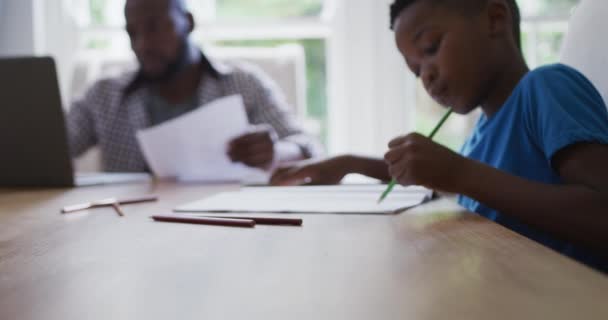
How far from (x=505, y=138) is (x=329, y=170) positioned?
0.31 meters

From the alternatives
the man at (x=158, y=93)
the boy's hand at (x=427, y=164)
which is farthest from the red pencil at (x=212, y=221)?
the man at (x=158, y=93)

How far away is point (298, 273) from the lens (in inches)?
16.0

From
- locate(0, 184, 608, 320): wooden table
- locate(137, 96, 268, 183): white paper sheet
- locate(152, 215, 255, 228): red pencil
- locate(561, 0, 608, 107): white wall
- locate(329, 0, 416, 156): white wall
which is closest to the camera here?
locate(0, 184, 608, 320): wooden table

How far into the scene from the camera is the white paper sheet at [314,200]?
0.70 meters

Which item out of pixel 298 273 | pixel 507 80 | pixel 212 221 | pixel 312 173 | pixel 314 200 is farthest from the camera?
pixel 312 173

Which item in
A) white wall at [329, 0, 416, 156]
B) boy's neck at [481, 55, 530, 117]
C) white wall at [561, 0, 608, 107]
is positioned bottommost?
white wall at [329, 0, 416, 156]

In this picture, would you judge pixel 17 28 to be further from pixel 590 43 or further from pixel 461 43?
pixel 590 43

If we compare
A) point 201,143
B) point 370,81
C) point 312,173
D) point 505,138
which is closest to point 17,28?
point 370,81

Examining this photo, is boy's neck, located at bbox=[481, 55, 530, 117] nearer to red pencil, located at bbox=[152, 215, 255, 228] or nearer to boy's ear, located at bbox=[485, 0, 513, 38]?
boy's ear, located at bbox=[485, 0, 513, 38]

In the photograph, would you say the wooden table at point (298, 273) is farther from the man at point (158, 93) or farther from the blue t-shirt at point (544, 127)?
the man at point (158, 93)

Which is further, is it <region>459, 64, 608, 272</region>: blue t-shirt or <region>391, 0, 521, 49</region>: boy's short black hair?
<region>391, 0, 521, 49</region>: boy's short black hair

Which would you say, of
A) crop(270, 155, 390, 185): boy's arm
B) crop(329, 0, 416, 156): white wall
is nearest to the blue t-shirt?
crop(270, 155, 390, 185): boy's arm

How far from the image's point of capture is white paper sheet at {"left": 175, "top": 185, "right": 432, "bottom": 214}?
0.70 meters

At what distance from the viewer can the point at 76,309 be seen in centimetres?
34
